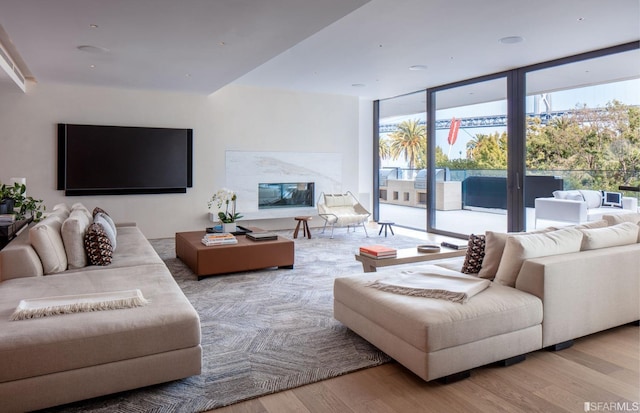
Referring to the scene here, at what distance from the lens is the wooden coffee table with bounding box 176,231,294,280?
4934 mm

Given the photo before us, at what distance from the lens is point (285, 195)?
28.8ft

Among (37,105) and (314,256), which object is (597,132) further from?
(37,105)

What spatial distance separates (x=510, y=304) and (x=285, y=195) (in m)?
6.39

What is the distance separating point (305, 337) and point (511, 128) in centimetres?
501

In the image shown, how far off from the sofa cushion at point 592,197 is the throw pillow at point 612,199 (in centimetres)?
5

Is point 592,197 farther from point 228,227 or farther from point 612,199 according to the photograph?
point 228,227

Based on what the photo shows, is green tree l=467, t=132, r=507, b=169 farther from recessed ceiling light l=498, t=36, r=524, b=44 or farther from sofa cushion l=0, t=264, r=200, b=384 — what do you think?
sofa cushion l=0, t=264, r=200, b=384

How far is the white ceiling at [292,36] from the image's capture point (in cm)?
368

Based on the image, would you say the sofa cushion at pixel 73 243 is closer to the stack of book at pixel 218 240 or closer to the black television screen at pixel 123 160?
the stack of book at pixel 218 240

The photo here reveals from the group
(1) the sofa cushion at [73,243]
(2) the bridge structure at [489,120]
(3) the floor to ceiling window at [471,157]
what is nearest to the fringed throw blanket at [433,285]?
(1) the sofa cushion at [73,243]

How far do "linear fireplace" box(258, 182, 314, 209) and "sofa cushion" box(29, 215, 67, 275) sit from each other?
5.08m

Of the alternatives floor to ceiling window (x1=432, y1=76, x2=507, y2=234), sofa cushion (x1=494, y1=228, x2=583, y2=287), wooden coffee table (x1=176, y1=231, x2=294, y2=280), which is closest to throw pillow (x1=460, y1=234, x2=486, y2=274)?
sofa cushion (x1=494, y1=228, x2=583, y2=287)

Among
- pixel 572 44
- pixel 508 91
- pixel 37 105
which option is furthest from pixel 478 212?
pixel 37 105

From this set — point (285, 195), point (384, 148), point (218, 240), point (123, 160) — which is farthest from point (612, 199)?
point (123, 160)
